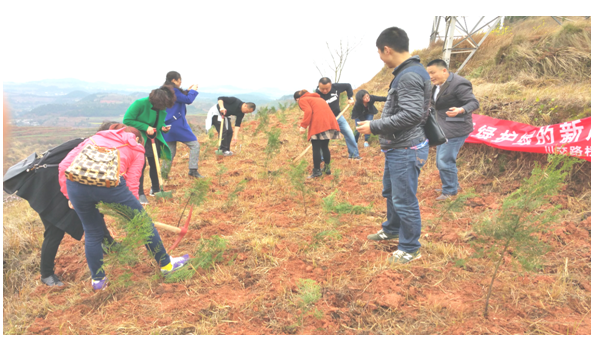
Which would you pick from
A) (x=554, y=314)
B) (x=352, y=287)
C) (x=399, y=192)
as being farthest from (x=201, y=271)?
(x=554, y=314)

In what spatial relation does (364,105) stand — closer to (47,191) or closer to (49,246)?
(47,191)

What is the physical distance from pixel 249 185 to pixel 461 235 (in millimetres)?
3072

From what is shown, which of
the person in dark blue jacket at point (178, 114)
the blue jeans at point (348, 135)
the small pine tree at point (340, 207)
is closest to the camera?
the small pine tree at point (340, 207)

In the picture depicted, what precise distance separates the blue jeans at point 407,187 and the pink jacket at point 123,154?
6.42 ft

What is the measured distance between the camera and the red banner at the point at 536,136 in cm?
375

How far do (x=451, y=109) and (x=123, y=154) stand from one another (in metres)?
3.46

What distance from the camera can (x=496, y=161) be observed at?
188 inches

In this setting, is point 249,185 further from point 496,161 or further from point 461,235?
point 496,161

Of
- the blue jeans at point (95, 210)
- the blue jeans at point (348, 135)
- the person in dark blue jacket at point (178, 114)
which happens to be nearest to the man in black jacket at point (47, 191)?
the blue jeans at point (95, 210)

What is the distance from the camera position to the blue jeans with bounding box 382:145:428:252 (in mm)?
2455

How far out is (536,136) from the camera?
14.1 ft

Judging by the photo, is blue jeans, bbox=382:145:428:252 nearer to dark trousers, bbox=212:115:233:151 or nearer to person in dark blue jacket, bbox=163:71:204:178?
person in dark blue jacket, bbox=163:71:204:178

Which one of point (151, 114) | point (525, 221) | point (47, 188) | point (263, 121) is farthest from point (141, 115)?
point (263, 121)

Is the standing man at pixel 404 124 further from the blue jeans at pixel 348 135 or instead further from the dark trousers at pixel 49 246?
the blue jeans at pixel 348 135
